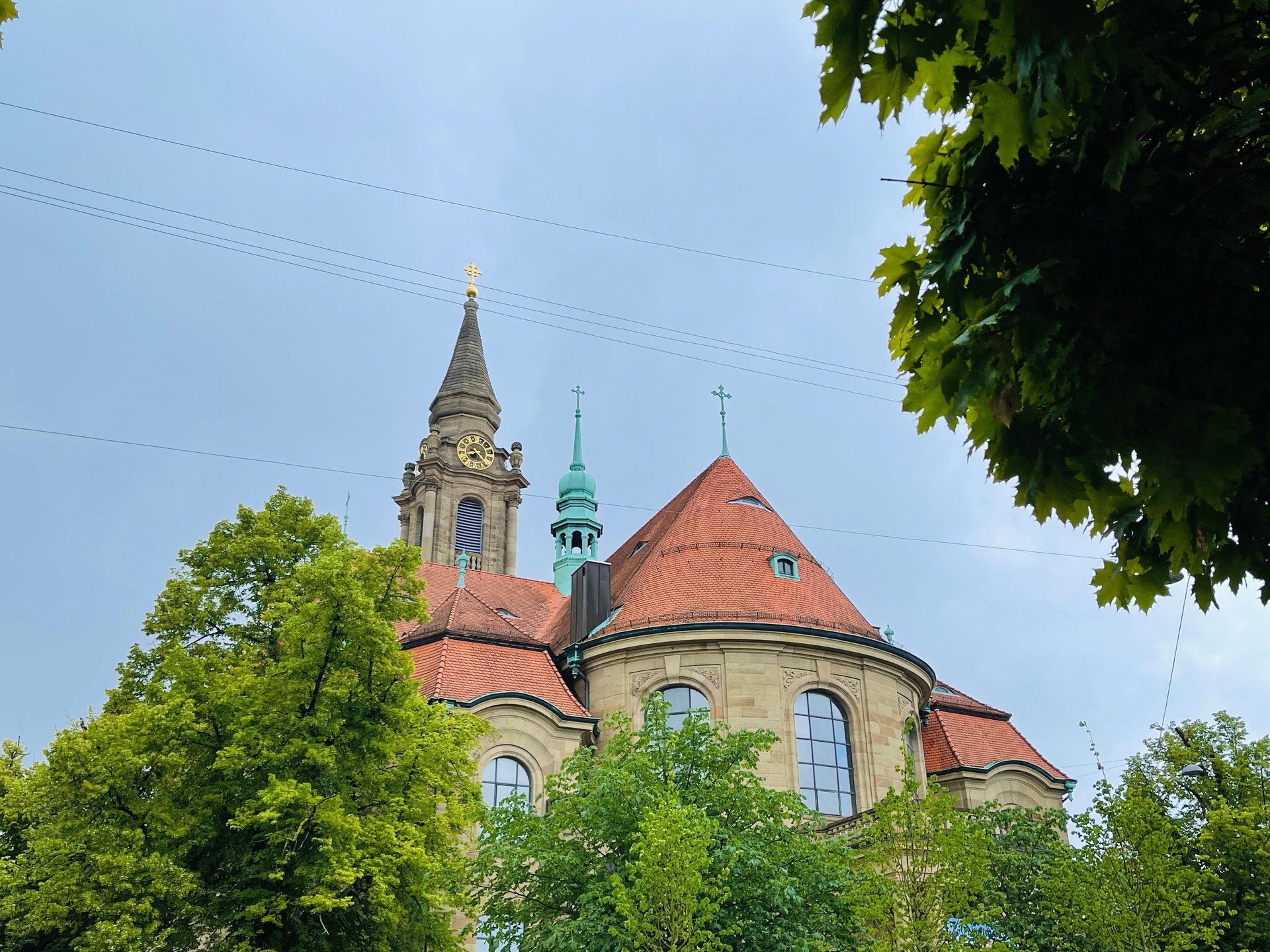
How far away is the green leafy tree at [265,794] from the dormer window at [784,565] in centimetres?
1292

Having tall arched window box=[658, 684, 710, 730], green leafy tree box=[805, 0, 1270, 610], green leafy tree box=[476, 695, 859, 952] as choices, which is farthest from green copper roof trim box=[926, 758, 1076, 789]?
green leafy tree box=[805, 0, 1270, 610]

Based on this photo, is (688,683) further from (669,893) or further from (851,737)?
(669,893)

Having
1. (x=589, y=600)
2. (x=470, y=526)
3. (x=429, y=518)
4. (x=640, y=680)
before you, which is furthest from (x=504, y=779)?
(x=470, y=526)

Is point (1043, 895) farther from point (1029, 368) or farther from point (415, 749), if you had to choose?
point (1029, 368)

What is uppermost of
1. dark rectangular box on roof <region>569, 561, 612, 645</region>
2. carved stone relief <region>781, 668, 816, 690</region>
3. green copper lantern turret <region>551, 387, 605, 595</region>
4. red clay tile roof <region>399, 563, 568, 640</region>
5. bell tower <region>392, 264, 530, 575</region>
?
bell tower <region>392, 264, 530, 575</region>

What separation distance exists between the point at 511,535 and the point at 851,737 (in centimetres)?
2790

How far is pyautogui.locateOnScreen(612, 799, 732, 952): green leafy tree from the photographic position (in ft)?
52.0

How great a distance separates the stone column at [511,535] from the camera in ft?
171

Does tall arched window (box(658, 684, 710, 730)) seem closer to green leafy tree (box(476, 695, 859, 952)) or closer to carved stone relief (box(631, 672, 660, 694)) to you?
carved stone relief (box(631, 672, 660, 694))

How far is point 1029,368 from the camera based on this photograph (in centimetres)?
402

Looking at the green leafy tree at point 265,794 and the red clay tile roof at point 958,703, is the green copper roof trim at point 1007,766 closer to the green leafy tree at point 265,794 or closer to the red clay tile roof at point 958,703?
the red clay tile roof at point 958,703

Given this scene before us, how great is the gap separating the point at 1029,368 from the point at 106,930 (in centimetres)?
1530

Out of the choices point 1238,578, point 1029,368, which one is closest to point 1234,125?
point 1029,368

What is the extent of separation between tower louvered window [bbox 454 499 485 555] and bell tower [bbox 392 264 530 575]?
30 millimetres
